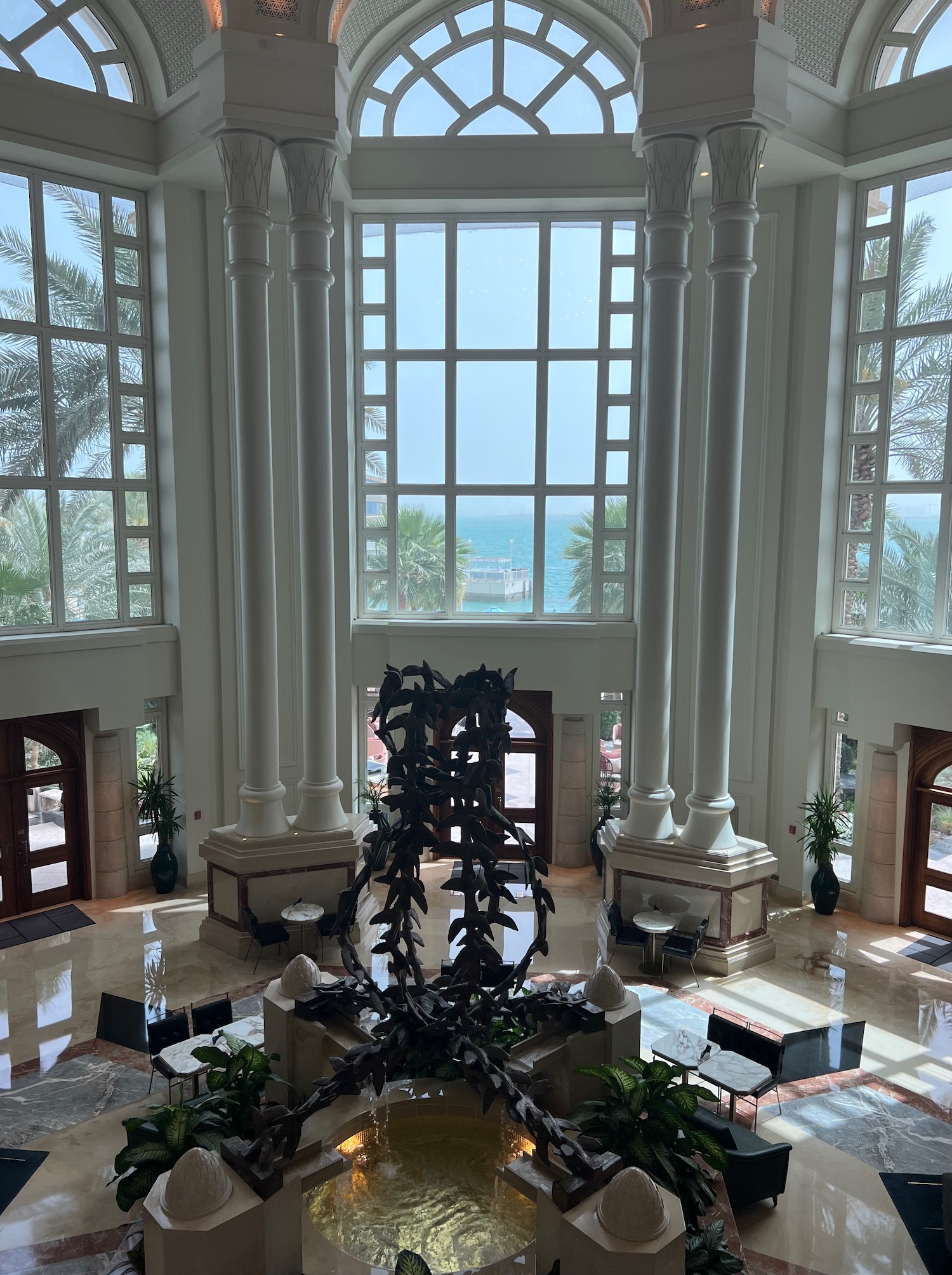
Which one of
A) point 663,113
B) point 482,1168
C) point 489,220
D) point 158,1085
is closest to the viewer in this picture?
point 482,1168

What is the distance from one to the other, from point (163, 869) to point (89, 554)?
167 inches

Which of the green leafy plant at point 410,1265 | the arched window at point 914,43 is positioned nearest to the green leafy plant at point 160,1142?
the green leafy plant at point 410,1265

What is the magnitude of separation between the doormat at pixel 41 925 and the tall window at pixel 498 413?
556 cm

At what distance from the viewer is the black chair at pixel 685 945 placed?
33.4 ft

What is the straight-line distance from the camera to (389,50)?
12836 millimetres

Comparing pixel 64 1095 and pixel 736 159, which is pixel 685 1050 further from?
pixel 736 159

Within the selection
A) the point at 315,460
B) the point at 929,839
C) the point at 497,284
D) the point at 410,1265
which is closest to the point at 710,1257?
the point at 410,1265

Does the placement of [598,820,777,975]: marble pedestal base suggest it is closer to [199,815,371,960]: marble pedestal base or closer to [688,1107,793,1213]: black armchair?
[199,815,371,960]: marble pedestal base

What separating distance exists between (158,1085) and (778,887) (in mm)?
8139

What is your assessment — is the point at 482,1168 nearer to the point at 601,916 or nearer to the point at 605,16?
the point at 601,916

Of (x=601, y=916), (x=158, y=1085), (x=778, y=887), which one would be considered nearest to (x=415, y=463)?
(x=601, y=916)

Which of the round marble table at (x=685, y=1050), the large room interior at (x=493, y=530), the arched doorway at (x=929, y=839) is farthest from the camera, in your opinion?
the arched doorway at (x=929, y=839)

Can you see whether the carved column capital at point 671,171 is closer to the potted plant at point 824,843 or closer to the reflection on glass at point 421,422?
the reflection on glass at point 421,422

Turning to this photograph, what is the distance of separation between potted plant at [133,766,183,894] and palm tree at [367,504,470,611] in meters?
4.07
